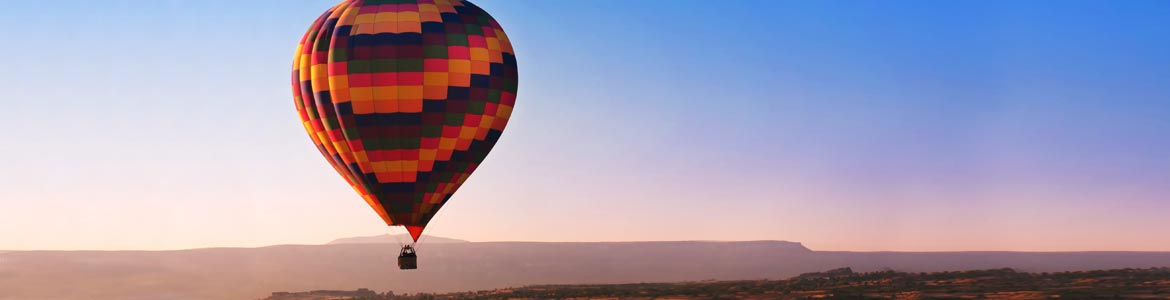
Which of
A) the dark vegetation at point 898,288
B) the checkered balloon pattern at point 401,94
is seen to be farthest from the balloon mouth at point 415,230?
the dark vegetation at point 898,288

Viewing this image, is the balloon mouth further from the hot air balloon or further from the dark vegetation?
the dark vegetation

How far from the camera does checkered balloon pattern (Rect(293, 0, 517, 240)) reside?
56.8 metres

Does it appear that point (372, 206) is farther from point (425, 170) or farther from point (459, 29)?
point (459, 29)

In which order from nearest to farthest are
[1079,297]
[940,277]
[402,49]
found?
1. [402,49]
2. [1079,297]
3. [940,277]

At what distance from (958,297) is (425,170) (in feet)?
367

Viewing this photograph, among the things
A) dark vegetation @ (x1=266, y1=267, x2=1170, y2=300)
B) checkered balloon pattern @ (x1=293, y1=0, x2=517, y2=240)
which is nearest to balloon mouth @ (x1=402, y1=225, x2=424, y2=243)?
checkered balloon pattern @ (x1=293, y1=0, x2=517, y2=240)

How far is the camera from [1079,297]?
516ft

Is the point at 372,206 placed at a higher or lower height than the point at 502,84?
lower

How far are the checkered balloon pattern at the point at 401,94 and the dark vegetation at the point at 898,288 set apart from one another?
98.7m

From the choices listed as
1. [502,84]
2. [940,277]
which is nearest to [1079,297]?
[940,277]

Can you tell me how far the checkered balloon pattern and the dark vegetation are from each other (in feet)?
324

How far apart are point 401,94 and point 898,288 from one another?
421ft

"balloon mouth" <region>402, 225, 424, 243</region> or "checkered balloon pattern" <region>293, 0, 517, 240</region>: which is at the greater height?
"checkered balloon pattern" <region>293, 0, 517, 240</region>

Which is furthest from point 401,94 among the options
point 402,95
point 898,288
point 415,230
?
point 898,288
